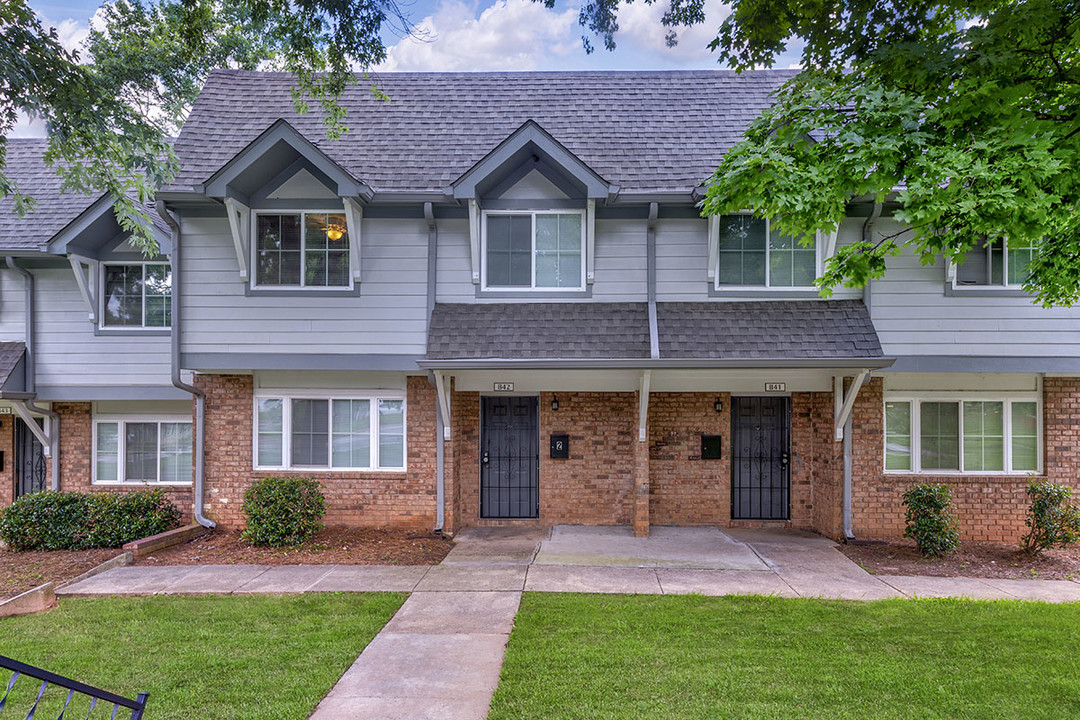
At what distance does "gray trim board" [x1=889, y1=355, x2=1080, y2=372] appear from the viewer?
8781mm

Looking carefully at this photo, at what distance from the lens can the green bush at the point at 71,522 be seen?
28.9ft

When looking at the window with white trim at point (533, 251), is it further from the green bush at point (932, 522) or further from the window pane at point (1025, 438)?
the window pane at point (1025, 438)

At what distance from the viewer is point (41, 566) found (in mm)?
8031

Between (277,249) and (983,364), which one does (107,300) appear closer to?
(277,249)

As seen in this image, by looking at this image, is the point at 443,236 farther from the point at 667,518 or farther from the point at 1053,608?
the point at 1053,608

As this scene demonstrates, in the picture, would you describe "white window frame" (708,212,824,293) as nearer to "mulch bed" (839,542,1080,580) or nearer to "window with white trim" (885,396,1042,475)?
"window with white trim" (885,396,1042,475)

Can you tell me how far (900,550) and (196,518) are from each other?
36.3 ft

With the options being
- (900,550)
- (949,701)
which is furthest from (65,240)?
(900,550)

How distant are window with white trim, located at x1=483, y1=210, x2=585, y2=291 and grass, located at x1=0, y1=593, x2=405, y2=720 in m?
5.07

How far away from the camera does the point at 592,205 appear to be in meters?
9.03

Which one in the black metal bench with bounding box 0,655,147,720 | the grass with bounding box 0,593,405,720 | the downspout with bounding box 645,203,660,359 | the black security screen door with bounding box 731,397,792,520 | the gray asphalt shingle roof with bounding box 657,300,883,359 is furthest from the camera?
the black security screen door with bounding box 731,397,792,520

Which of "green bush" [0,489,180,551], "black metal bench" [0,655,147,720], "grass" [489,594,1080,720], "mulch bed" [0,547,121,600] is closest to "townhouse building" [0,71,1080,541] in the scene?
"green bush" [0,489,180,551]

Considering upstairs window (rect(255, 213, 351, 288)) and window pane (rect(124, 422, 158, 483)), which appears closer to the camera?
upstairs window (rect(255, 213, 351, 288))

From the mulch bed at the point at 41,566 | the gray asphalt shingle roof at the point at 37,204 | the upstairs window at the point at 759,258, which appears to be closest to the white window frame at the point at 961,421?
the upstairs window at the point at 759,258
